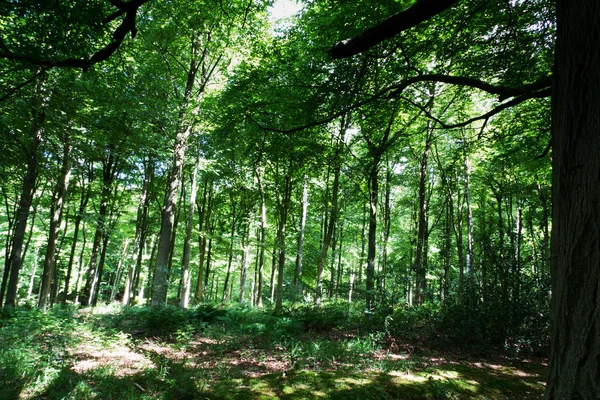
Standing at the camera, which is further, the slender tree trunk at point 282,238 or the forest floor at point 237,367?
the slender tree trunk at point 282,238

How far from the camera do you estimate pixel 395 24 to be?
2203 mm

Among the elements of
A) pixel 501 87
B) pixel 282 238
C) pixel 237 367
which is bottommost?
pixel 237 367

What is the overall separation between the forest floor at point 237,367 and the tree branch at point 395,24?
3376mm

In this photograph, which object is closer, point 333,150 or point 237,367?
point 237,367

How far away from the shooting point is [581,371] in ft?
6.43

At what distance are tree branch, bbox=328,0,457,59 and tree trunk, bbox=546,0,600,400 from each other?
105cm

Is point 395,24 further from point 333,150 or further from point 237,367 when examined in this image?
point 333,150

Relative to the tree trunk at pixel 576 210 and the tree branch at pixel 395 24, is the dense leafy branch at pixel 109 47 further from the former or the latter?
the tree trunk at pixel 576 210

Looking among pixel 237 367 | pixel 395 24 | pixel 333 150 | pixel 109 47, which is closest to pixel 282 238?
pixel 333 150

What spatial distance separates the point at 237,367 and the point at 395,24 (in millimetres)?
5403

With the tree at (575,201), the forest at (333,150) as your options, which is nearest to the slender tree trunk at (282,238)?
the forest at (333,150)

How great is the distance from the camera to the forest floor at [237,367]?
3666 mm

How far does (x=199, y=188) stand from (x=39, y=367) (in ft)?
61.2

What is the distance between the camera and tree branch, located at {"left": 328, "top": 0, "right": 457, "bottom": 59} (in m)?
2.11
